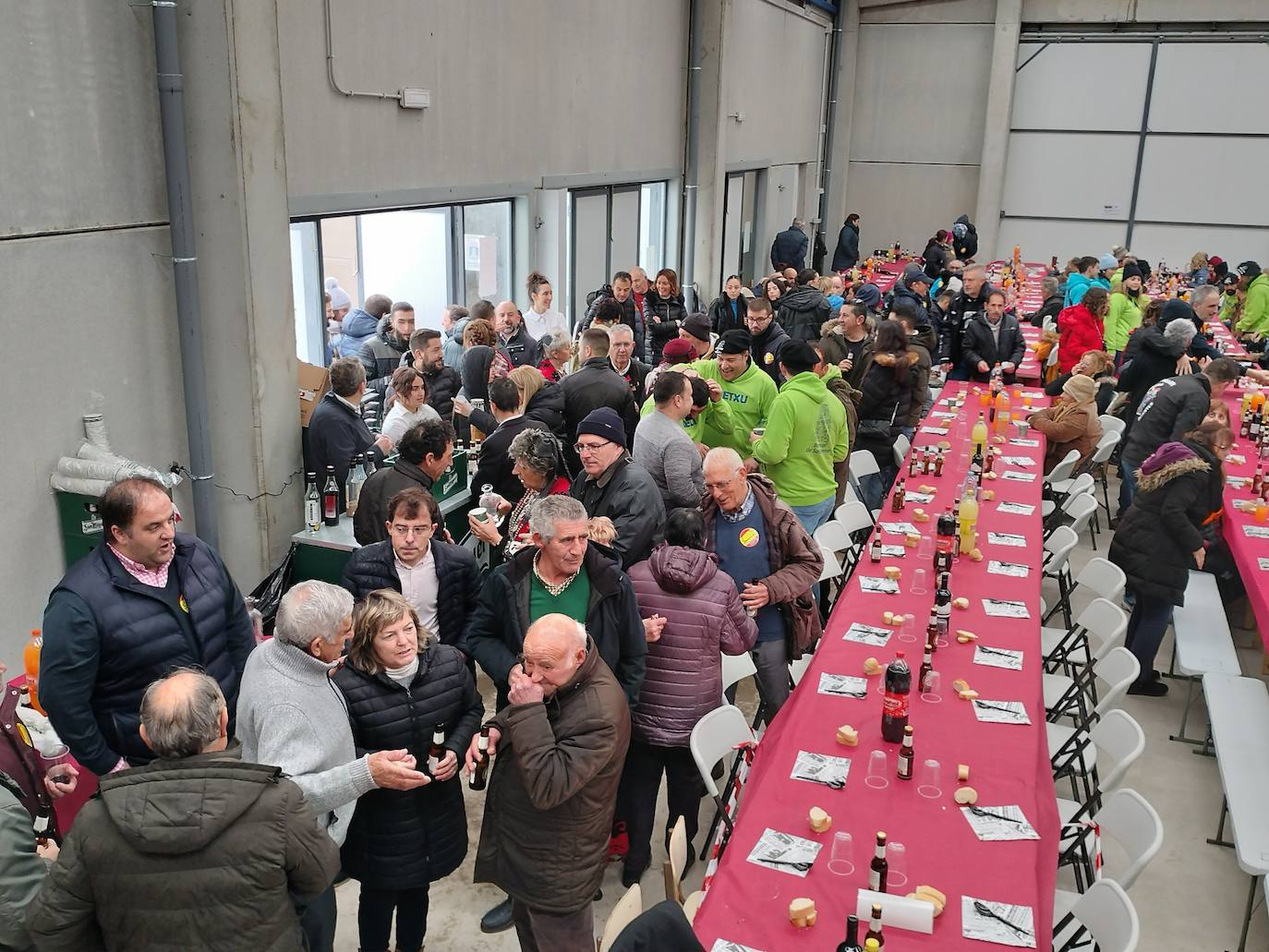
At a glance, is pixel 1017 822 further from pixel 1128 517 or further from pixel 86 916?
pixel 1128 517

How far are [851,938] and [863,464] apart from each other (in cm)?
529

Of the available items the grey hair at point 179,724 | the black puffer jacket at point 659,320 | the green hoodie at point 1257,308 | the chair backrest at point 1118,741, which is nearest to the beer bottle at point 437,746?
the grey hair at point 179,724

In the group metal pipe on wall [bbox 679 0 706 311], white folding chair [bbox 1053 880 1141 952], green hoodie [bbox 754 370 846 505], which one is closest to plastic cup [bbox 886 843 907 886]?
white folding chair [bbox 1053 880 1141 952]

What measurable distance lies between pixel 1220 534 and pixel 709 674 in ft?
16.2

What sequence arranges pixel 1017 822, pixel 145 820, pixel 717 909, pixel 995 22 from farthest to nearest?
pixel 995 22 → pixel 1017 822 → pixel 717 909 → pixel 145 820

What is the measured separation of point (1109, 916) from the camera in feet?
10.5

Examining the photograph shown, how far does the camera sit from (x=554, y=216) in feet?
31.4

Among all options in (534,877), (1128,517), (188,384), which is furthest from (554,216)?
(534,877)

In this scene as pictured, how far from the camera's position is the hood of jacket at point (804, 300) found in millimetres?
10062

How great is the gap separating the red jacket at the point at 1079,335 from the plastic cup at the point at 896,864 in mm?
8210

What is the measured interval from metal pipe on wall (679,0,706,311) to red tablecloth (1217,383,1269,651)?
269 inches

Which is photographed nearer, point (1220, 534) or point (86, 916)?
point (86, 916)

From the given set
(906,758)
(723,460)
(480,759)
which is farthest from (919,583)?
(480,759)

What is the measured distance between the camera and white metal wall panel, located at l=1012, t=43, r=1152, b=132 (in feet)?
60.7
